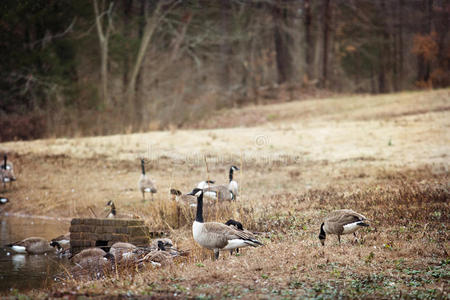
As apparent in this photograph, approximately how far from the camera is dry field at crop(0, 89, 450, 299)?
26.0ft

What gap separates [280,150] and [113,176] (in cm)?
721

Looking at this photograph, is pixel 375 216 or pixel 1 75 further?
pixel 1 75

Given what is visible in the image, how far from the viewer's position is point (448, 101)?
33.9m

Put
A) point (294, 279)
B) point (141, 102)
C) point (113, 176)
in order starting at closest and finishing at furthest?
point (294, 279) → point (113, 176) → point (141, 102)

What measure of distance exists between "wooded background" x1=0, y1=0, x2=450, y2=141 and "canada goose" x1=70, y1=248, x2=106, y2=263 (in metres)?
20.2

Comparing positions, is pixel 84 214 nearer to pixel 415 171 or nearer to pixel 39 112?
pixel 415 171

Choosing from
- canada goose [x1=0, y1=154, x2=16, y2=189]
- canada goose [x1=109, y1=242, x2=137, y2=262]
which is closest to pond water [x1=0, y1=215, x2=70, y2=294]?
canada goose [x1=109, y1=242, x2=137, y2=262]

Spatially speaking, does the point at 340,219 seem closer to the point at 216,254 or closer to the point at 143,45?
the point at 216,254

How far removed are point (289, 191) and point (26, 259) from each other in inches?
330

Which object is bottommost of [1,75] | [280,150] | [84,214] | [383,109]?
[84,214]

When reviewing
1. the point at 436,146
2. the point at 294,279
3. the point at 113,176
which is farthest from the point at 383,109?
the point at 294,279

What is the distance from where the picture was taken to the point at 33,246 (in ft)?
44.4

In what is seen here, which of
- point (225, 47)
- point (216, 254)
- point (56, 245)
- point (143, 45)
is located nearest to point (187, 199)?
point (56, 245)

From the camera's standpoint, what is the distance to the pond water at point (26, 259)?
10.6 metres
